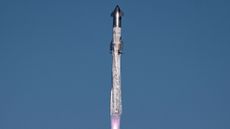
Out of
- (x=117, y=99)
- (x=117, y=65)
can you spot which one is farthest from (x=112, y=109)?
(x=117, y=65)

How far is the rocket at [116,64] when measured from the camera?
120m

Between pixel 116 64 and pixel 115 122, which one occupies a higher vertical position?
pixel 116 64

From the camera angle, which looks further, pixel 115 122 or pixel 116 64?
pixel 116 64

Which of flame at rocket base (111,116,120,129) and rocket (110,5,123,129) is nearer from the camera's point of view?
flame at rocket base (111,116,120,129)

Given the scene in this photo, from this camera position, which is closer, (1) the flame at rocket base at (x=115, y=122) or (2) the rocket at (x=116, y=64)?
(1) the flame at rocket base at (x=115, y=122)

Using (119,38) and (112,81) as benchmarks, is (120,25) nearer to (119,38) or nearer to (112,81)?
(119,38)

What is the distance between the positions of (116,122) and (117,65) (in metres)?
→ 14.3

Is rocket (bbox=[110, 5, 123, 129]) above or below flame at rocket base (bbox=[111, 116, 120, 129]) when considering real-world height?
above

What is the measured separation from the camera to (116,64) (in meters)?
125

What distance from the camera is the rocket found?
394ft

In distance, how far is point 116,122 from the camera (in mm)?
119875

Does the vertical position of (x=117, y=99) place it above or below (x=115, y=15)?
below

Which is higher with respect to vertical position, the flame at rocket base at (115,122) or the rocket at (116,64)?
the rocket at (116,64)

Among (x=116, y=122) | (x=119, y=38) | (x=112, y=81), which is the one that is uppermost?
(x=119, y=38)
